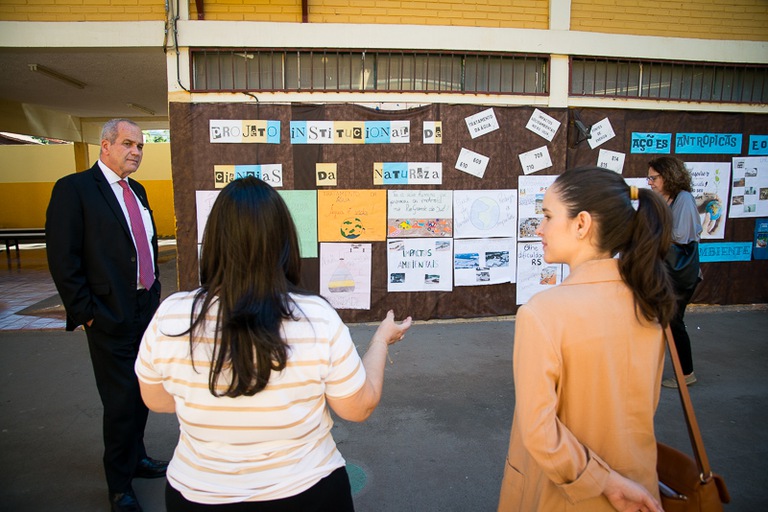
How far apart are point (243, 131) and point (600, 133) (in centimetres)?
445

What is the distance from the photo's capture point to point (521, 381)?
4.41 feet

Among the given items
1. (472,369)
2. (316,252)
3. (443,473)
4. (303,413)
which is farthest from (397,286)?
(303,413)

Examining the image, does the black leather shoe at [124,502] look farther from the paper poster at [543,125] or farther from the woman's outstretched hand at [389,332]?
the paper poster at [543,125]

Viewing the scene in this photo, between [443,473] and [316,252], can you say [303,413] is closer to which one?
[443,473]

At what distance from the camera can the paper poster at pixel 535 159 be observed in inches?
245

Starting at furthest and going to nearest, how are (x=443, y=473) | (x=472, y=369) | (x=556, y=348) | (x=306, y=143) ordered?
(x=306, y=143) → (x=472, y=369) → (x=443, y=473) → (x=556, y=348)

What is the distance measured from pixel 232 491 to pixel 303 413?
29 cm

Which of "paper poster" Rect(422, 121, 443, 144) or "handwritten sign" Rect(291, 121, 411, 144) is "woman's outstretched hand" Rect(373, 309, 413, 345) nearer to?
"handwritten sign" Rect(291, 121, 411, 144)

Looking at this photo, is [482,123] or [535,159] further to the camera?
[535,159]

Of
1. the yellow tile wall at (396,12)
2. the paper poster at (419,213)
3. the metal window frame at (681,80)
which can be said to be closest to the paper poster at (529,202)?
the paper poster at (419,213)

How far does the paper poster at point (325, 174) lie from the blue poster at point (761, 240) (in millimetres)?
5876

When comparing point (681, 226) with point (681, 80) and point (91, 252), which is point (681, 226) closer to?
point (681, 80)

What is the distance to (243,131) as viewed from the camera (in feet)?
19.0

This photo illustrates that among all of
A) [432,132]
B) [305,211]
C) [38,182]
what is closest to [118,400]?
[305,211]
